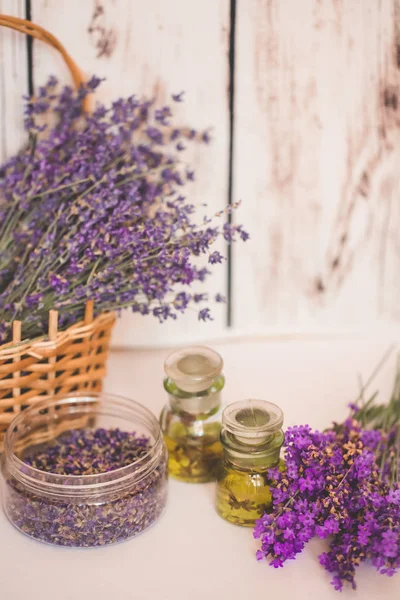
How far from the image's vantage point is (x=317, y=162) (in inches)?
42.6

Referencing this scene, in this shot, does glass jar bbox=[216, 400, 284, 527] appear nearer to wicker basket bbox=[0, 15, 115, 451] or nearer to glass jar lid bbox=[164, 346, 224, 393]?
glass jar lid bbox=[164, 346, 224, 393]

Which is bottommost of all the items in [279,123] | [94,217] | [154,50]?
[94,217]

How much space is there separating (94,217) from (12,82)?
0.32 meters

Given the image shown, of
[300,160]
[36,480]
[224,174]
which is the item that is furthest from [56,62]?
[36,480]

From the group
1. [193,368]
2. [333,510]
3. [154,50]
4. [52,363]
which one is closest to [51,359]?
[52,363]

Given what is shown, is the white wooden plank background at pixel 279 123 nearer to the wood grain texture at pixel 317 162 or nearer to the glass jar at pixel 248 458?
the wood grain texture at pixel 317 162

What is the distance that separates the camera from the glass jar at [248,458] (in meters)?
0.71

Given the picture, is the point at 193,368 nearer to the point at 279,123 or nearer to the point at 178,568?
the point at 178,568

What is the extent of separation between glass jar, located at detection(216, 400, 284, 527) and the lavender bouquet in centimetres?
2

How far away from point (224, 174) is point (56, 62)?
314 mm

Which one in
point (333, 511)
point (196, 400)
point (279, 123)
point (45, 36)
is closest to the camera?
point (333, 511)

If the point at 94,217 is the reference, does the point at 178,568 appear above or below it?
below

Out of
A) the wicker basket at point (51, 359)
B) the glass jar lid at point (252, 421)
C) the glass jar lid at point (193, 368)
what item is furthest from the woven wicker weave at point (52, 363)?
the glass jar lid at point (252, 421)

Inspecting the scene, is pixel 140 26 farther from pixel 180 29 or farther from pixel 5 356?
pixel 5 356
